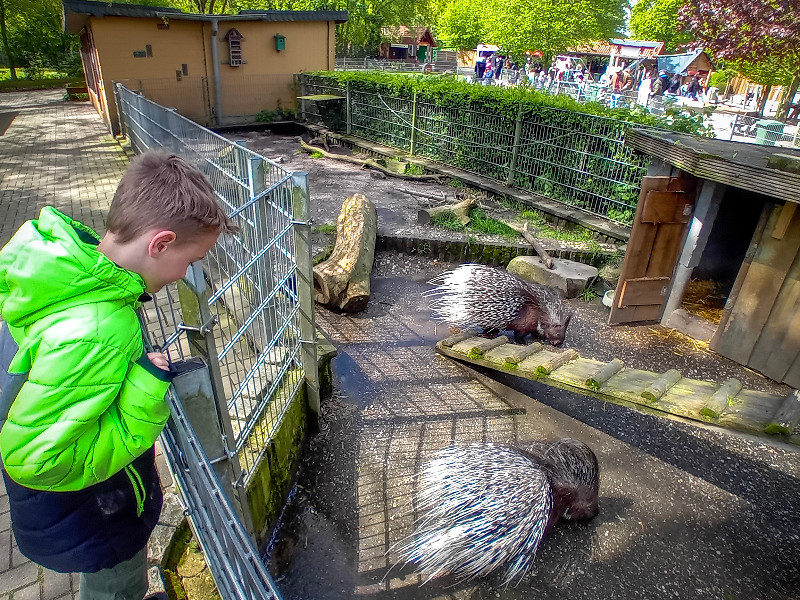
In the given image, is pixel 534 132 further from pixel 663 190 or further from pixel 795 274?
pixel 795 274

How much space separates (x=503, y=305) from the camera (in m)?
6.04

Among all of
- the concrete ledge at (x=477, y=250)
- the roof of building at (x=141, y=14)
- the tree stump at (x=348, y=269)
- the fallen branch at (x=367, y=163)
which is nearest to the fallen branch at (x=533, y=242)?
the concrete ledge at (x=477, y=250)

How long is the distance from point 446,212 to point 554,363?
506cm

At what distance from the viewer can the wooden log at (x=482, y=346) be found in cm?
516

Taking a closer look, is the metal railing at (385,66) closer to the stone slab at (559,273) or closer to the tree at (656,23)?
the tree at (656,23)

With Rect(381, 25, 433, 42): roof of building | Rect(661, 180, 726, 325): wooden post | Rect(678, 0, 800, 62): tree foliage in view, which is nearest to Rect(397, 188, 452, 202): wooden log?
Rect(661, 180, 726, 325): wooden post

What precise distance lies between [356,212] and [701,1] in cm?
1420

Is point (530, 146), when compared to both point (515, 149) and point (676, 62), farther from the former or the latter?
point (676, 62)

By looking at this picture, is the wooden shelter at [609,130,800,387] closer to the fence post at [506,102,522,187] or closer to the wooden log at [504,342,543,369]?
the wooden log at [504,342,543,369]

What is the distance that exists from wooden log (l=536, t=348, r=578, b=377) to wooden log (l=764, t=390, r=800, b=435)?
5.23 ft

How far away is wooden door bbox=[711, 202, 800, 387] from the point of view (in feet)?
17.3

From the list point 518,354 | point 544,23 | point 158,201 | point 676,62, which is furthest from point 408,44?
point 158,201

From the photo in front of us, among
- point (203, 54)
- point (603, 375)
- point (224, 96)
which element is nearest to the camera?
point (603, 375)

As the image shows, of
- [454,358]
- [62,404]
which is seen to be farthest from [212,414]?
[454,358]
